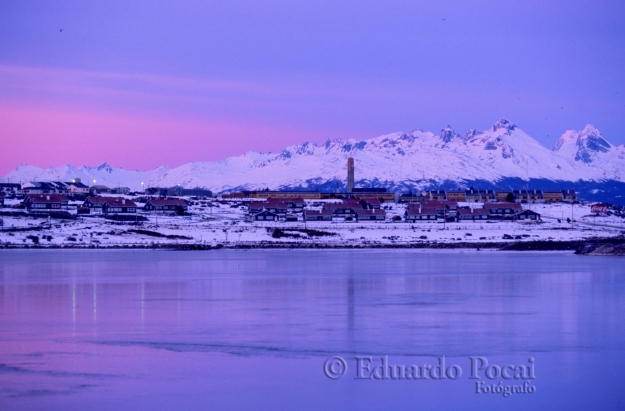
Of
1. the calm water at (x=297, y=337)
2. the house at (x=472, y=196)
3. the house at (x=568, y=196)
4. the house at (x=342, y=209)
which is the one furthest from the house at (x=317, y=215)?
the house at (x=568, y=196)

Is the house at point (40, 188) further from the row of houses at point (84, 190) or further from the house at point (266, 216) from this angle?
the house at point (266, 216)

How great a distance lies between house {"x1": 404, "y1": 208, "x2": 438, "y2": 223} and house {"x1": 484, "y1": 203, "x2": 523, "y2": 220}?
564 centimetres

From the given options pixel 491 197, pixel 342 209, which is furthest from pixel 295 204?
pixel 491 197

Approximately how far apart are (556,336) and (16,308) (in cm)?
1385

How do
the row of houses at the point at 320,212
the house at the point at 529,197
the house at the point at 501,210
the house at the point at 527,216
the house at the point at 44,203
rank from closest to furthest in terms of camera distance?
the house at the point at 44,203 → the row of houses at the point at 320,212 → the house at the point at 527,216 → the house at the point at 501,210 → the house at the point at 529,197

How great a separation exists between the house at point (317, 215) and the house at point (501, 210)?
15569 millimetres

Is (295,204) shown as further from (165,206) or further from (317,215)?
(165,206)

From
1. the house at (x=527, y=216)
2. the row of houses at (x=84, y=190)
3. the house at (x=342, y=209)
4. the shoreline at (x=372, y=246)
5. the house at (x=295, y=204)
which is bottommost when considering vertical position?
the shoreline at (x=372, y=246)

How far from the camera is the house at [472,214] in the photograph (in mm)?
78938

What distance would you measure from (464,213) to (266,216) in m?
18.7

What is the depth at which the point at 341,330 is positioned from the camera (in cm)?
1858

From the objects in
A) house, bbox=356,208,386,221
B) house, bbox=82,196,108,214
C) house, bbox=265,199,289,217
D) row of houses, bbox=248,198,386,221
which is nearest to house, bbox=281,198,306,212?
row of houses, bbox=248,198,386,221

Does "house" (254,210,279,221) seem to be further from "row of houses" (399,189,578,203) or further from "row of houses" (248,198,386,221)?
"row of houses" (399,189,578,203)

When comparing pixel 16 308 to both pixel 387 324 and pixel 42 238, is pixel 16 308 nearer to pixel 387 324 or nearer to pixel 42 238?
pixel 387 324
